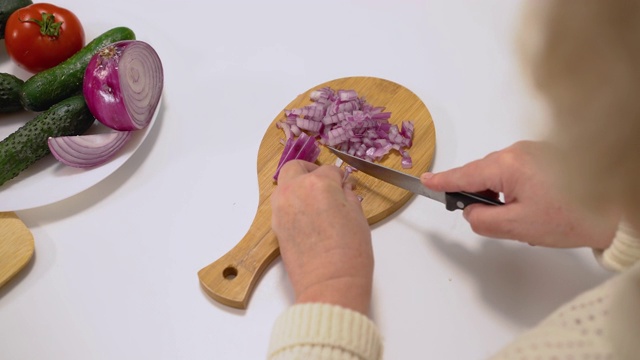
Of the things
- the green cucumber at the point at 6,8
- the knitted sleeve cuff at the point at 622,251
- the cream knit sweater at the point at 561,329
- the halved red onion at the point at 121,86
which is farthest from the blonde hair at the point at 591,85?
the green cucumber at the point at 6,8

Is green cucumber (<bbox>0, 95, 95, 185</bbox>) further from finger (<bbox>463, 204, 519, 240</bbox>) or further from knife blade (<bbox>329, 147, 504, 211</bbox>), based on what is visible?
finger (<bbox>463, 204, 519, 240</bbox>)

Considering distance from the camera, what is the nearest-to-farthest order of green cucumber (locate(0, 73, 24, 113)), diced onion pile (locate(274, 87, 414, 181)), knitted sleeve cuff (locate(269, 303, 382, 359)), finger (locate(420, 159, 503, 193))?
knitted sleeve cuff (locate(269, 303, 382, 359))
finger (locate(420, 159, 503, 193))
diced onion pile (locate(274, 87, 414, 181))
green cucumber (locate(0, 73, 24, 113))

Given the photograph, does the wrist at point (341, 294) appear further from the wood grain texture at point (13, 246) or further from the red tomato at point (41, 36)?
the red tomato at point (41, 36)

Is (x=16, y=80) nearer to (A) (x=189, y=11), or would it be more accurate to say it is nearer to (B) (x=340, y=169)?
(A) (x=189, y=11)

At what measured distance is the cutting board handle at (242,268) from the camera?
0.92 metres

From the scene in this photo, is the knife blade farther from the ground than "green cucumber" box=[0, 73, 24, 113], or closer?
farther from the ground

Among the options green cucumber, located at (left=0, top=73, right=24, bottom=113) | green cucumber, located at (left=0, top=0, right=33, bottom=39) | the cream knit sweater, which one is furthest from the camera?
green cucumber, located at (left=0, top=0, right=33, bottom=39)

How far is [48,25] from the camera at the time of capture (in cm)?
122

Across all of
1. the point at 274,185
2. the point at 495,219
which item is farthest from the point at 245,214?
the point at 495,219

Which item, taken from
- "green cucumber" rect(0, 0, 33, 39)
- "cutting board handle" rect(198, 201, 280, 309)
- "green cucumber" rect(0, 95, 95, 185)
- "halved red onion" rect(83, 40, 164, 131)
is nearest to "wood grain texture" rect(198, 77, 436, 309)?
"cutting board handle" rect(198, 201, 280, 309)

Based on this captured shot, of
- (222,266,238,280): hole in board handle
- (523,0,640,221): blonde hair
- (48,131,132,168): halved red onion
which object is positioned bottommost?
(222,266,238,280): hole in board handle

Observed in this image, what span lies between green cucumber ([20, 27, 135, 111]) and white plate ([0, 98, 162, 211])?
127mm

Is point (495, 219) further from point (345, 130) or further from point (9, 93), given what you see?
point (9, 93)

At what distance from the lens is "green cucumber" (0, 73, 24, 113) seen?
117 centimetres
